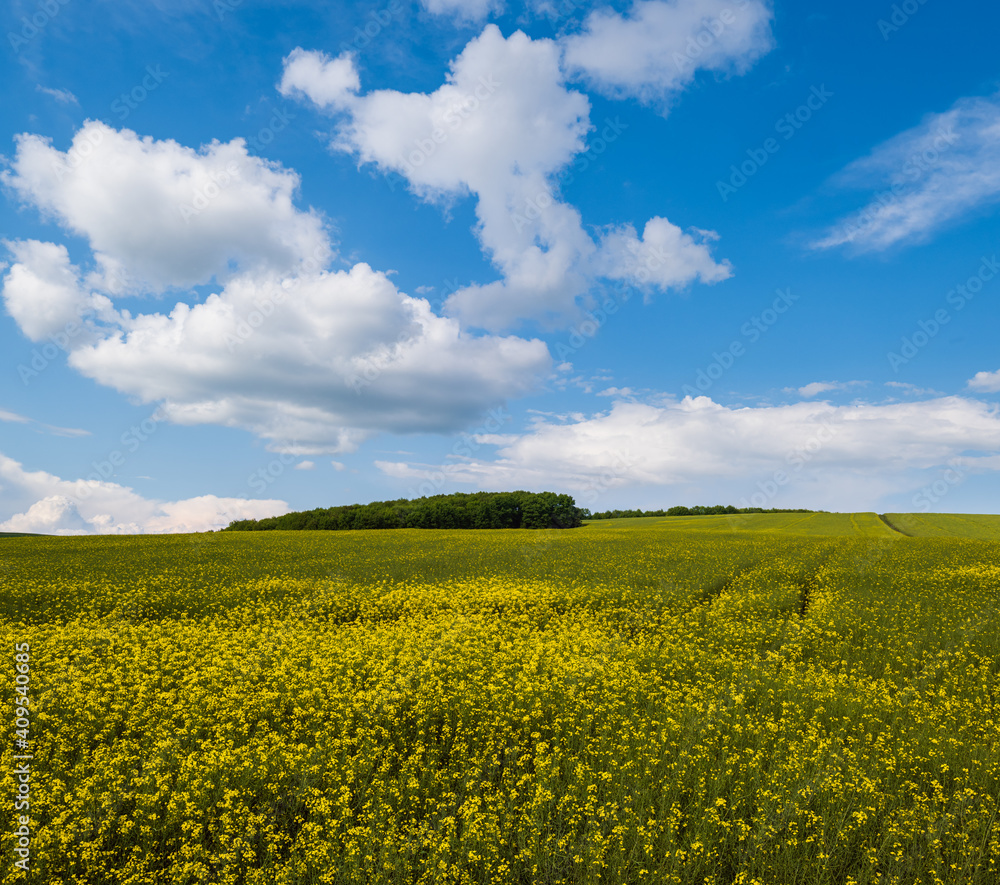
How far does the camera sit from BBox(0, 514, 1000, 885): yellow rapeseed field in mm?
5406

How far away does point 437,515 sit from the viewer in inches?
3349

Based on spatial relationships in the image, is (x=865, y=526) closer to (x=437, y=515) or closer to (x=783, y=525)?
(x=783, y=525)

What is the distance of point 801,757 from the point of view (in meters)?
7.22

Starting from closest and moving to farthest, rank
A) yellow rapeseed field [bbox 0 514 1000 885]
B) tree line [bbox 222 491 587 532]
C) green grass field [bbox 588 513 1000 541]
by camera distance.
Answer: yellow rapeseed field [bbox 0 514 1000 885] → green grass field [bbox 588 513 1000 541] → tree line [bbox 222 491 587 532]

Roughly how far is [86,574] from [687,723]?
26.5 metres

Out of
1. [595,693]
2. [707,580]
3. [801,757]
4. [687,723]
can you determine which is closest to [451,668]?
[595,693]

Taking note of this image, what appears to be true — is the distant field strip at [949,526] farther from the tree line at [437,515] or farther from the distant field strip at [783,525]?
the tree line at [437,515]

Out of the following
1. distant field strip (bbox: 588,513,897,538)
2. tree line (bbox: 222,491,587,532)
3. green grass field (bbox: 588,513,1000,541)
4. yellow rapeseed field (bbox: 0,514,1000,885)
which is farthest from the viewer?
tree line (bbox: 222,491,587,532)

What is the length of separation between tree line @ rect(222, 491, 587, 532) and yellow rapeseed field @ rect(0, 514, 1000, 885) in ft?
221

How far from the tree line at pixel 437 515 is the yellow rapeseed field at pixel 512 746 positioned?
67.4 meters

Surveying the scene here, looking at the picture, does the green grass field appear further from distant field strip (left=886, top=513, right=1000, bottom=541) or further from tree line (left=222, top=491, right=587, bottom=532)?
tree line (left=222, top=491, right=587, bottom=532)

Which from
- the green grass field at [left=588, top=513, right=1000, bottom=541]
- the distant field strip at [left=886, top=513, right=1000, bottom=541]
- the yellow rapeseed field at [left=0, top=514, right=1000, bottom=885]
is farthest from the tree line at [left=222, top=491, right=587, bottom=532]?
the yellow rapeseed field at [left=0, top=514, right=1000, bottom=885]

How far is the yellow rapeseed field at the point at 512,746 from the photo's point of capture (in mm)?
5406

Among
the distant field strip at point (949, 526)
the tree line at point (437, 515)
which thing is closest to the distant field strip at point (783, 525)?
the distant field strip at point (949, 526)
